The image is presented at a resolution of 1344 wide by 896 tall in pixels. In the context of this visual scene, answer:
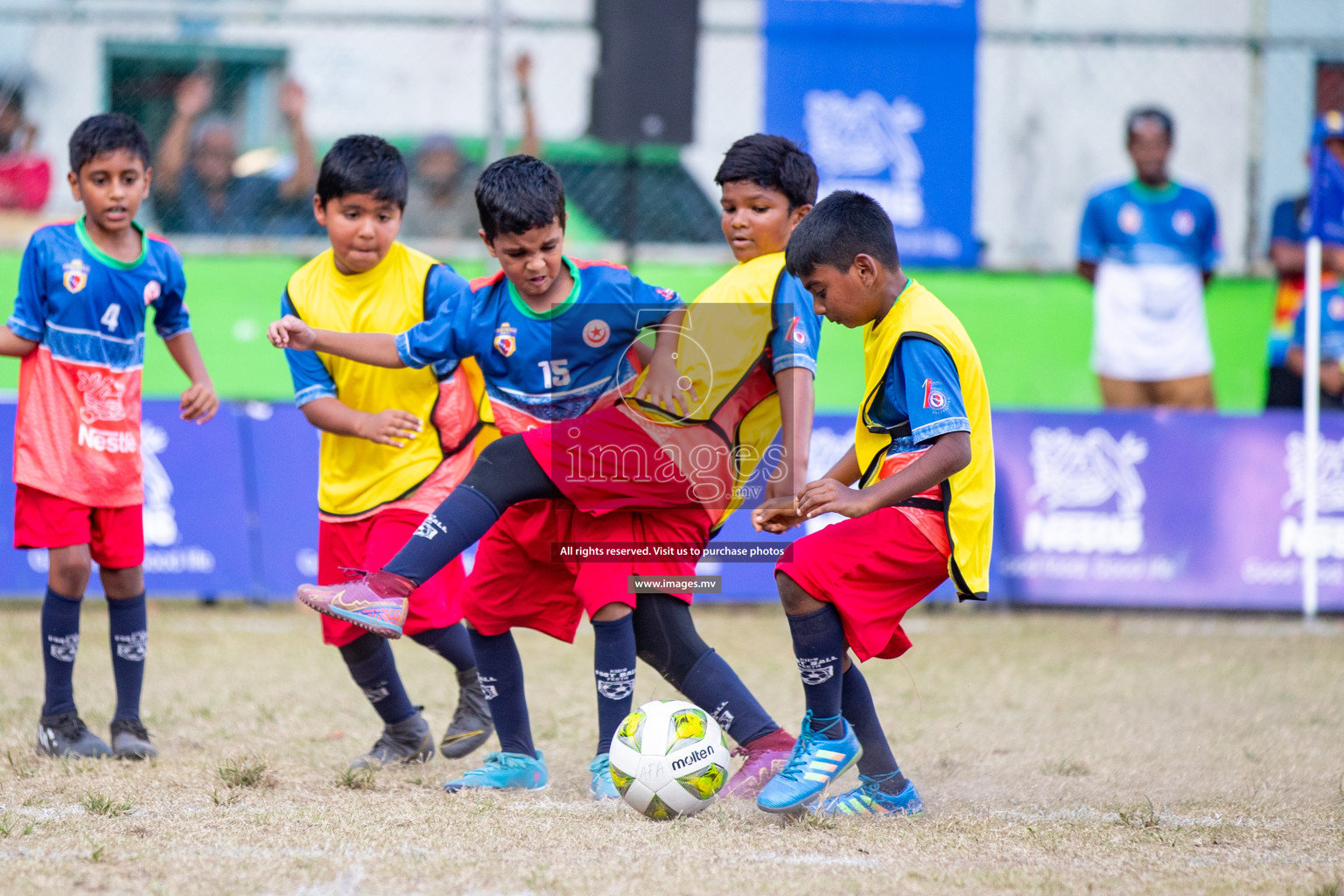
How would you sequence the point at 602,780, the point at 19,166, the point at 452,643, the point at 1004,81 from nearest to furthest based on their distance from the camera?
the point at 602,780, the point at 452,643, the point at 19,166, the point at 1004,81

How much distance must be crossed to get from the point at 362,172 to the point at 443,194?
543 centimetres

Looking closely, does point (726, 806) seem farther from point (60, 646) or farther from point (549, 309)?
point (60, 646)

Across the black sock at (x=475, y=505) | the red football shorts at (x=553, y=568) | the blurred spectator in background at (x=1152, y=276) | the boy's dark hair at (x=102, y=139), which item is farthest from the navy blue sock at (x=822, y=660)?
the blurred spectator in background at (x=1152, y=276)

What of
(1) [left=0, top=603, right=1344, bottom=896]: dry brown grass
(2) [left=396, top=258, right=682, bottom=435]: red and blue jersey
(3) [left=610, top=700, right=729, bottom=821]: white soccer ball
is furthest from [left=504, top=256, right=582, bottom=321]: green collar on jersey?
(1) [left=0, top=603, right=1344, bottom=896]: dry brown grass

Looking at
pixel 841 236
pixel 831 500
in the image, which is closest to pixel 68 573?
pixel 831 500

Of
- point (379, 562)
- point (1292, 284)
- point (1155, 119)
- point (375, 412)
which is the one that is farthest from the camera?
point (1292, 284)

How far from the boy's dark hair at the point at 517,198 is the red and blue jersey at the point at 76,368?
1399 mm

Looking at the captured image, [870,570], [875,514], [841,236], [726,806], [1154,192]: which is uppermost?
[1154,192]

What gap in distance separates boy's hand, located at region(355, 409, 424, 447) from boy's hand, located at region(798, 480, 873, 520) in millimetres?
1345

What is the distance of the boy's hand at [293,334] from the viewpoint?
3883 mm

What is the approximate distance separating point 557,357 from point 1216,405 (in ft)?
21.2

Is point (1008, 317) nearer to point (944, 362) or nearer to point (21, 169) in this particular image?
point (944, 362)

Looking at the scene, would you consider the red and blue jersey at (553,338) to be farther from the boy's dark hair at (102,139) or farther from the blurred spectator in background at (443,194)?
the blurred spectator in background at (443,194)

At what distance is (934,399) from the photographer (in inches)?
131
